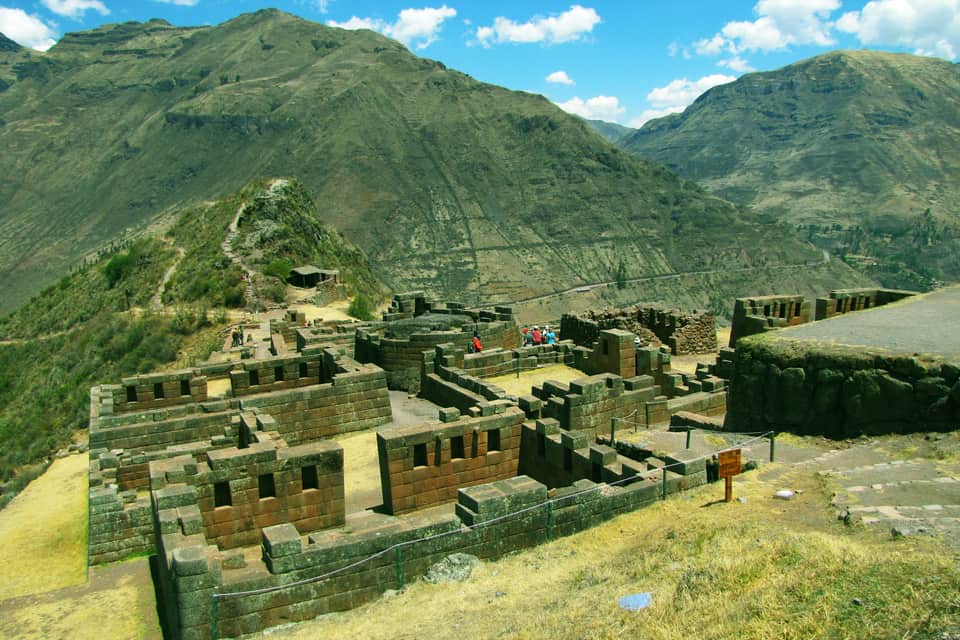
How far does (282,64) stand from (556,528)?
190585mm

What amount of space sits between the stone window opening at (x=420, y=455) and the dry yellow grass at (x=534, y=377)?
6516 millimetres

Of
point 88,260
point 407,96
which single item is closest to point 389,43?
point 407,96

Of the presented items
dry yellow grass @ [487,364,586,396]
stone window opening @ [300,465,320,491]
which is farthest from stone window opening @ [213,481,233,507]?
dry yellow grass @ [487,364,586,396]

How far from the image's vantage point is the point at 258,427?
14875 millimetres

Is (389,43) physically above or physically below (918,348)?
above

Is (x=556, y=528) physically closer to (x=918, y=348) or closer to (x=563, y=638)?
(x=563, y=638)

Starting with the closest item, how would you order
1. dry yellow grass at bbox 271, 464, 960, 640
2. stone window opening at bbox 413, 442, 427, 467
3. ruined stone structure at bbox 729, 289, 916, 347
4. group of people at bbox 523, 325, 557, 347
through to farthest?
dry yellow grass at bbox 271, 464, 960, 640, stone window opening at bbox 413, 442, 427, 467, ruined stone structure at bbox 729, 289, 916, 347, group of people at bbox 523, 325, 557, 347

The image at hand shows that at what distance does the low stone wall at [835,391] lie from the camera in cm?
1260


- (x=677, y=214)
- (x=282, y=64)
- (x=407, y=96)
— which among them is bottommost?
(x=677, y=214)

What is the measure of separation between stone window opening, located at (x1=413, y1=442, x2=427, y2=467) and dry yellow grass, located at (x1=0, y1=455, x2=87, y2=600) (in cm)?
669

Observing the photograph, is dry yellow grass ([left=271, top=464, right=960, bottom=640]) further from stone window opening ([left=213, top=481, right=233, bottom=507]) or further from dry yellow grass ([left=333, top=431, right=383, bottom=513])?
dry yellow grass ([left=333, top=431, right=383, bottom=513])

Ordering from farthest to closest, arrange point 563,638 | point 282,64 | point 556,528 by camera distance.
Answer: point 282,64 < point 556,528 < point 563,638

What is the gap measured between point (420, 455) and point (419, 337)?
30.2 feet

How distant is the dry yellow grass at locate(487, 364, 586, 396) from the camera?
810 inches
